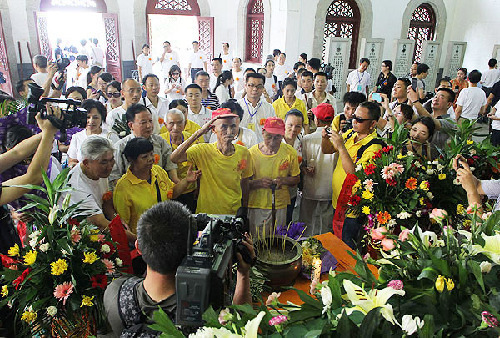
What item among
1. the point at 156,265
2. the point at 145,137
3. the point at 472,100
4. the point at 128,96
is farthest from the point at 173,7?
the point at 156,265

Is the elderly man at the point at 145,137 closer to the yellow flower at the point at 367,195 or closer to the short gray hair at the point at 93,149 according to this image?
the short gray hair at the point at 93,149

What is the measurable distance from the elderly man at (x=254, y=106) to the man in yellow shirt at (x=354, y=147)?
1.35 m

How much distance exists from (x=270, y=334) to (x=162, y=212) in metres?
0.62

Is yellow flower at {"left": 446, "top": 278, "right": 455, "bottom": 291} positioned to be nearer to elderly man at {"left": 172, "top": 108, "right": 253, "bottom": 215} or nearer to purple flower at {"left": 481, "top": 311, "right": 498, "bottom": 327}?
purple flower at {"left": 481, "top": 311, "right": 498, "bottom": 327}

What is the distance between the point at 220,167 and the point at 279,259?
1067 mm

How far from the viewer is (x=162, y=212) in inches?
55.9

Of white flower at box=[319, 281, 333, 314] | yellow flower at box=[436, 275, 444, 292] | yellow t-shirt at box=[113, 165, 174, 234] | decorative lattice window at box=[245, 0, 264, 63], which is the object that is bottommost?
yellow t-shirt at box=[113, 165, 174, 234]

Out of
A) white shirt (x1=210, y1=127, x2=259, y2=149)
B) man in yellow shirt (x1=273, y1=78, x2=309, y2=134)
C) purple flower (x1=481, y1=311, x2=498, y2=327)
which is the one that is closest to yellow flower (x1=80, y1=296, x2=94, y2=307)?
purple flower (x1=481, y1=311, x2=498, y2=327)

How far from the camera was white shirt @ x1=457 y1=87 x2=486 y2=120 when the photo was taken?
6438 mm

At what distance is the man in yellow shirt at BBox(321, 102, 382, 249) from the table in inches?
14.7

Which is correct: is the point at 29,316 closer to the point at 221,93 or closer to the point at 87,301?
the point at 87,301

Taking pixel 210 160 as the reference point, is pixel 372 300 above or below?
above

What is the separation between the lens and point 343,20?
10.7 m

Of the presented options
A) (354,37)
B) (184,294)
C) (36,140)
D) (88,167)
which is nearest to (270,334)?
(184,294)
